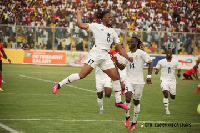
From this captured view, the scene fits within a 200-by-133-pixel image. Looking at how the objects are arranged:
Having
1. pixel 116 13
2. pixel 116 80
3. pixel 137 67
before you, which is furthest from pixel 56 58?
pixel 116 80

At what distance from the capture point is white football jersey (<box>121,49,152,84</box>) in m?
13.1

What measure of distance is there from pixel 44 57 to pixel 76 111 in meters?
26.7

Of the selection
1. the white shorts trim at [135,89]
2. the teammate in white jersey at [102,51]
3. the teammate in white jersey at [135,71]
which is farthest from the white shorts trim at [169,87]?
the teammate in white jersey at [102,51]

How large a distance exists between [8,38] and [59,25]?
536 centimetres

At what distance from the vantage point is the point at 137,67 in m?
13.2

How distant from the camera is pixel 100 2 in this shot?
47000 millimetres

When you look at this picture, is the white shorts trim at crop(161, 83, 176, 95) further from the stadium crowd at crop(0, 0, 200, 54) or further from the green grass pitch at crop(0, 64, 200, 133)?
the stadium crowd at crop(0, 0, 200, 54)

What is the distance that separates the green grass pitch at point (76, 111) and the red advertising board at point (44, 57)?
15.2 meters

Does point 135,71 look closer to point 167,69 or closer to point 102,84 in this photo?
point 102,84

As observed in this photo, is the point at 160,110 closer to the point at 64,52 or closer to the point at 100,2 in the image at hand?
the point at 64,52

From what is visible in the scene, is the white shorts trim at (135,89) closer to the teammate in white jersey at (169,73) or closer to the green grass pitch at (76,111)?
the green grass pitch at (76,111)

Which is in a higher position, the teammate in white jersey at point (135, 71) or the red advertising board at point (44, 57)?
the teammate in white jersey at point (135, 71)

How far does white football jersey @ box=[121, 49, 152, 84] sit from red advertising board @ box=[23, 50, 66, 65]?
29.3 metres

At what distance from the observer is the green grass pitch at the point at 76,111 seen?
12.5 meters
